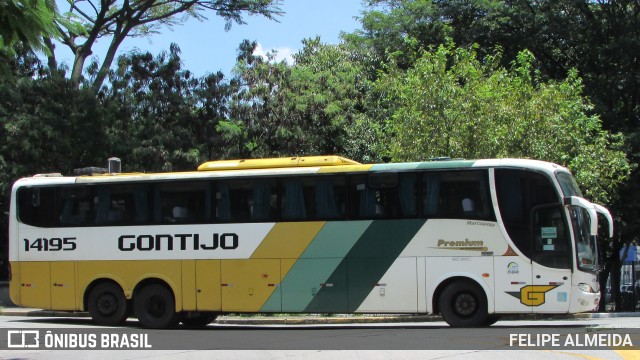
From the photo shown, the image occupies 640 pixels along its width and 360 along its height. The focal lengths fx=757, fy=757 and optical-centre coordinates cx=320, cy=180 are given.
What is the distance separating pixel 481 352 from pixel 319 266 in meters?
5.30

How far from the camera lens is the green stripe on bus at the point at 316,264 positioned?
15570 millimetres

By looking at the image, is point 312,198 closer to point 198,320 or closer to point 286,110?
point 198,320

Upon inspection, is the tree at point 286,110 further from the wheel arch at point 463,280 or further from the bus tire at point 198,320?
the wheel arch at point 463,280

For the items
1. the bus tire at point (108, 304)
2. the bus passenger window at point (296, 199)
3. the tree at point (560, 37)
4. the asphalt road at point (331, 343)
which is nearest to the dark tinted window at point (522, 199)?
the asphalt road at point (331, 343)

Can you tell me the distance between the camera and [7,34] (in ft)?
27.4

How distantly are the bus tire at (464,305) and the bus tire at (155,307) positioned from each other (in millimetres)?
5950

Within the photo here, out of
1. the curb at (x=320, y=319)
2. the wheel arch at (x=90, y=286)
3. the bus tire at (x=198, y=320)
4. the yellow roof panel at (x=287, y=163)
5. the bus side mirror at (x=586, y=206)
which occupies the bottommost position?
the curb at (x=320, y=319)

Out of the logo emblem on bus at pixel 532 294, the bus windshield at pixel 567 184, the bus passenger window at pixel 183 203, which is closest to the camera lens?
the logo emblem on bus at pixel 532 294

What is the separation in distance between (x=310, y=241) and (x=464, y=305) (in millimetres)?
3379

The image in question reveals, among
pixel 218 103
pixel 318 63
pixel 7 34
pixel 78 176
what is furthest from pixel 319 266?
pixel 318 63

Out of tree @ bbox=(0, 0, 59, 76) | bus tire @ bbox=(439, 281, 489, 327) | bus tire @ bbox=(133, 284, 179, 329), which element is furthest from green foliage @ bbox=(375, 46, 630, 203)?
tree @ bbox=(0, 0, 59, 76)

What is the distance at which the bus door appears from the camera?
47.2 ft

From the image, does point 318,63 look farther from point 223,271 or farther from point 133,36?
point 223,271

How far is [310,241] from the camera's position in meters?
15.8
